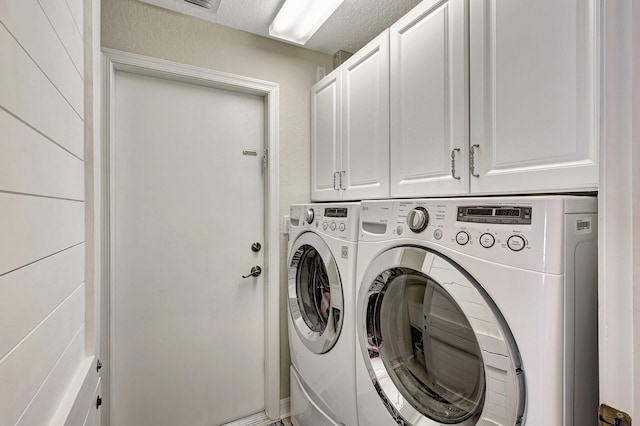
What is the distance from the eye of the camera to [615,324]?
16.6 inches

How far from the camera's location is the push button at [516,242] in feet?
2.23

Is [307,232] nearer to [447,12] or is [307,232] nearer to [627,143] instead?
[447,12]

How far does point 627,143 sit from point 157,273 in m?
1.89

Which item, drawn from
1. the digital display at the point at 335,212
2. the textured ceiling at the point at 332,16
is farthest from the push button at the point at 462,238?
the textured ceiling at the point at 332,16

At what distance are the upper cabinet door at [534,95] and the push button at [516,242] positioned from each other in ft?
0.84

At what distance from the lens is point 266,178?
1.93m

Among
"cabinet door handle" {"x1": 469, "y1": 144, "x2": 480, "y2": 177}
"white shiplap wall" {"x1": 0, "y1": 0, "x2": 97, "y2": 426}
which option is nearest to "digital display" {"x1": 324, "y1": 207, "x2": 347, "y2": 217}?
"cabinet door handle" {"x1": 469, "y1": 144, "x2": 480, "y2": 177}

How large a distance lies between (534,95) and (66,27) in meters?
1.34

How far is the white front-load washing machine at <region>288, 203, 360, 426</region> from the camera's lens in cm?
125

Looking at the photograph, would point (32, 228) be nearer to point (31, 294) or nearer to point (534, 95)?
point (31, 294)

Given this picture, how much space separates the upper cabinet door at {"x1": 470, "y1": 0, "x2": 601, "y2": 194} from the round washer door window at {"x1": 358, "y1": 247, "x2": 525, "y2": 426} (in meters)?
0.36

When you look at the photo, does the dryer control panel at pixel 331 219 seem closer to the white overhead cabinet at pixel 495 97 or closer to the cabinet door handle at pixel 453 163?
the white overhead cabinet at pixel 495 97

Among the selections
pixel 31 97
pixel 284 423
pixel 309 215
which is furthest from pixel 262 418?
pixel 31 97

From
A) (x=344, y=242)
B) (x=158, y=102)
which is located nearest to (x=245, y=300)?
(x=344, y=242)
